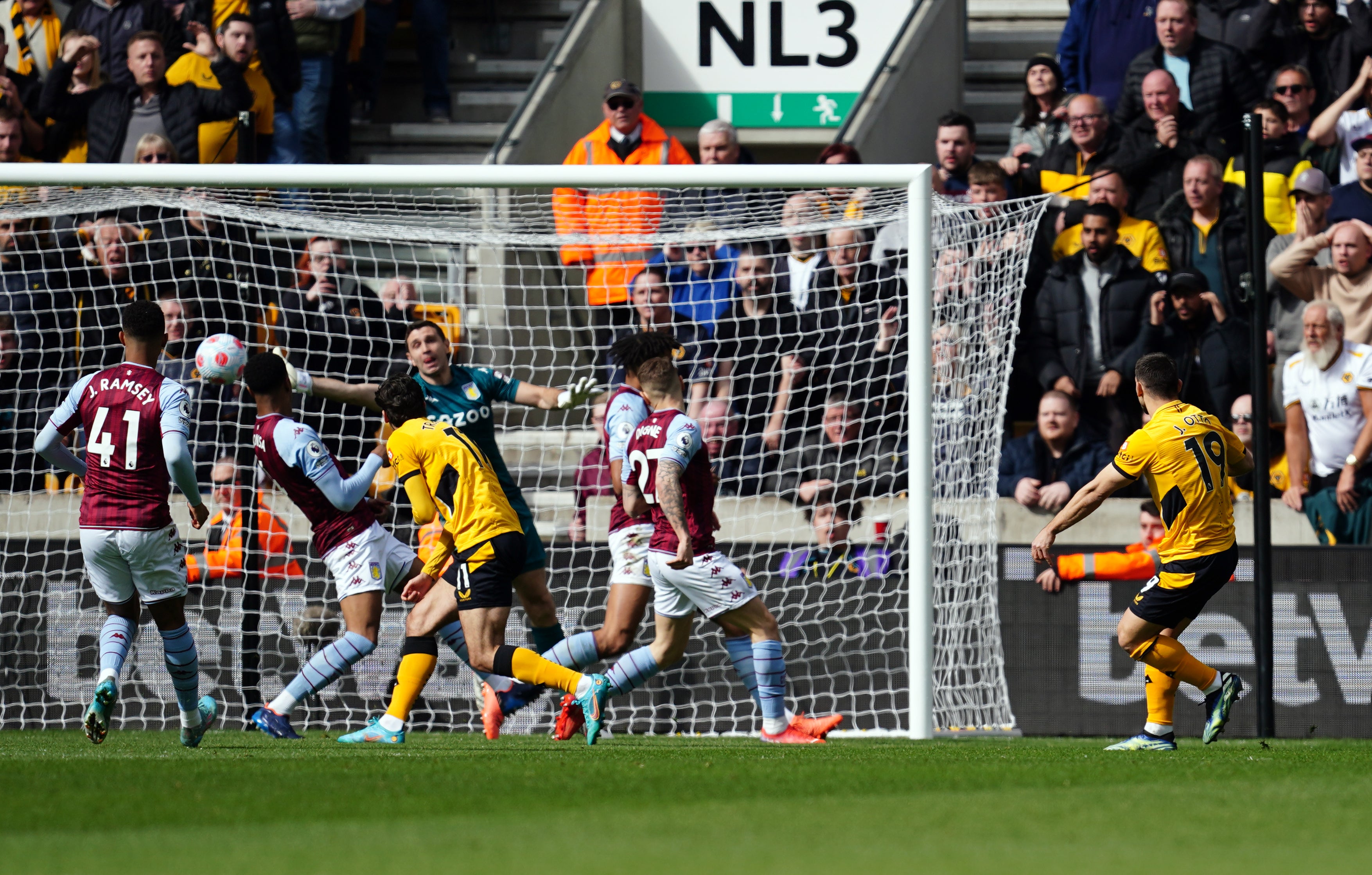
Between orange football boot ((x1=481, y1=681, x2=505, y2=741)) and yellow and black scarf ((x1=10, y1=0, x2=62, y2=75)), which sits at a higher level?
yellow and black scarf ((x1=10, y1=0, x2=62, y2=75))

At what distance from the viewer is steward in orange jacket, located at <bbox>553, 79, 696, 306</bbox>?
9969 millimetres

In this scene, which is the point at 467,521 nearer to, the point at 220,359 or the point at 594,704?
the point at 594,704

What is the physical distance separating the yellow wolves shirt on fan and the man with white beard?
10.3 feet

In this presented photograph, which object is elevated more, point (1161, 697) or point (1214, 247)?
point (1214, 247)

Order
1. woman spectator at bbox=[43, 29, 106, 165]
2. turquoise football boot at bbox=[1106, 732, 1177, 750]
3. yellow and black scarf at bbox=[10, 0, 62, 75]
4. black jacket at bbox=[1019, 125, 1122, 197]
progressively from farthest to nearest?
yellow and black scarf at bbox=[10, 0, 62, 75] < woman spectator at bbox=[43, 29, 106, 165] < black jacket at bbox=[1019, 125, 1122, 197] < turquoise football boot at bbox=[1106, 732, 1177, 750]

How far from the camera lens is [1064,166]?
11.2 m

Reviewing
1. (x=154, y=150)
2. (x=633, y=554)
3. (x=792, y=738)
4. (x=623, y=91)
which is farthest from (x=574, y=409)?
(x=154, y=150)

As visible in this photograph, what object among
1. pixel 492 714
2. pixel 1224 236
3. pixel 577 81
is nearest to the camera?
pixel 492 714

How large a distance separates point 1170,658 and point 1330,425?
365 cm

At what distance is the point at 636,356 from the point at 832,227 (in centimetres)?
239

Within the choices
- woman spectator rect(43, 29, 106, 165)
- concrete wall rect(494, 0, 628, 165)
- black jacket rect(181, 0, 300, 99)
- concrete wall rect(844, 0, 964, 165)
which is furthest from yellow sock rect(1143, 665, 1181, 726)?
woman spectator rect(43, 29, 106, 165)

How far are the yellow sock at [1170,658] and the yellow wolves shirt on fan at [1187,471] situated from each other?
36 cm

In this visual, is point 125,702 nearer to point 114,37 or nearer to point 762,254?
point 762,254

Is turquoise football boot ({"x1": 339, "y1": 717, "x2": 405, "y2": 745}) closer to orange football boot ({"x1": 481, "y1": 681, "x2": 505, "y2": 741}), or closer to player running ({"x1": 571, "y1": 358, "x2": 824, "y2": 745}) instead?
orange football boot ({"x1": 481, "y1": 681, "x2": 505, "y2": 741})
